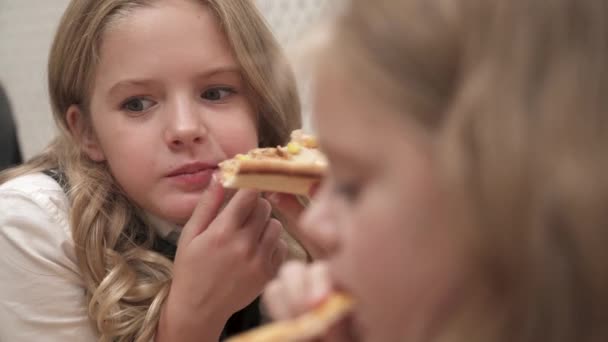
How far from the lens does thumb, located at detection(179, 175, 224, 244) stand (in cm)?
101

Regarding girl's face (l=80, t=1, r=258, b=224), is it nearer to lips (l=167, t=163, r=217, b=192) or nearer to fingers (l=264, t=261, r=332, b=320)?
lips (l=167, t=163, r=217, b=192)

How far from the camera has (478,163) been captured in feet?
1.41

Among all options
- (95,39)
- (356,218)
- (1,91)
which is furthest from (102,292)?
(1,91)

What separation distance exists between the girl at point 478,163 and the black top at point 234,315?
763 mm

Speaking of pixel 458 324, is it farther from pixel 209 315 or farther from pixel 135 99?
pixel 135 99

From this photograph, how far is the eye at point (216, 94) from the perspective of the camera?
3.71ft

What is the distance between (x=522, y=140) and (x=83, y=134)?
96cm

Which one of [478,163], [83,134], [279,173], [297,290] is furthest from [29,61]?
[478,163]

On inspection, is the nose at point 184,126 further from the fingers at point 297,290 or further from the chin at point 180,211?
the fingers at point 297,290

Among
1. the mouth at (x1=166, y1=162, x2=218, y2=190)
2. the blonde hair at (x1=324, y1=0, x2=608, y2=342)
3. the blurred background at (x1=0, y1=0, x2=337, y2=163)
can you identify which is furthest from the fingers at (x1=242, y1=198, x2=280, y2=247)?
the blurred background at (x1=0, y1=0, x2=337, y2=163)

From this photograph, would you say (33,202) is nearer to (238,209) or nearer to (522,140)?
(238,209)

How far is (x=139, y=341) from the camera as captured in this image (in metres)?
1.00

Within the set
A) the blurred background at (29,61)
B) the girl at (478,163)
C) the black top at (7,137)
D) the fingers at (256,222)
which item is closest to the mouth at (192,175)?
the fingers at (256,222)

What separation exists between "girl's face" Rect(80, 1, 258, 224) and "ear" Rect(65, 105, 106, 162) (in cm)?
6
